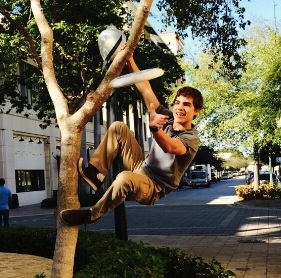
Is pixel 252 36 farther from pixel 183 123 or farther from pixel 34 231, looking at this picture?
pixel 183 123

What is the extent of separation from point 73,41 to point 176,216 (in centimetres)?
944

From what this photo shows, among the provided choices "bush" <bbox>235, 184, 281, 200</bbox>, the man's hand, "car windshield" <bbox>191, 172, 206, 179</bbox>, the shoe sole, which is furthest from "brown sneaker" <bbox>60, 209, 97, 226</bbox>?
"car windshield" <bbox>191, 172, 206, 179</bbox>

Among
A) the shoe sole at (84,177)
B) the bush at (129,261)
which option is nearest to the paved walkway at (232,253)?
the bush at (129,261)

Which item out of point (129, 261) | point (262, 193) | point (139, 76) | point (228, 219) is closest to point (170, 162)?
point (139, 76)

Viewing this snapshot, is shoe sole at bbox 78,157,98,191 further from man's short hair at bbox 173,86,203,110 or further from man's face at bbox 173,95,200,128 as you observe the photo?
man's short hair at bbox 173,86,203,110

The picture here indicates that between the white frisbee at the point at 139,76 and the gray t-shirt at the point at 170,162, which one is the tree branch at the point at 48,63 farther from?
the white frisbee at the point at 139,76

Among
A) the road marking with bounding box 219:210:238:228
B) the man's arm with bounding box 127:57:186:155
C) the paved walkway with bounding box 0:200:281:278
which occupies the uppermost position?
the man's arm with bounding box 127:57:186:155

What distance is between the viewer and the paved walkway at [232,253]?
789 centimetres

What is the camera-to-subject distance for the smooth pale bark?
3.81m

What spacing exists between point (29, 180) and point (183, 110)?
33.6m

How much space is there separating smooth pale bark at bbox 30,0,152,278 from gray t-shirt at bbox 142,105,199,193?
0.59 metres

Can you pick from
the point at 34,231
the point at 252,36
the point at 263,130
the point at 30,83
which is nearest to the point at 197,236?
the point at 34,231

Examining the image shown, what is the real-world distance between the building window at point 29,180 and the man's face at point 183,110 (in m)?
31.8

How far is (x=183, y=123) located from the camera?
3852mm
